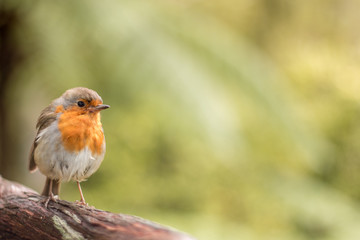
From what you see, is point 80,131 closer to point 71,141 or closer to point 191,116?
point 71,141

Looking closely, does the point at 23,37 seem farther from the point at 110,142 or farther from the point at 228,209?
the point at 228,209

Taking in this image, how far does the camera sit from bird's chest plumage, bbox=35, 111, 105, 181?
1.52 m

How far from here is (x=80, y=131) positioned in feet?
5.00

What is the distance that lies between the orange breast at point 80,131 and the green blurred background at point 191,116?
4.61ft

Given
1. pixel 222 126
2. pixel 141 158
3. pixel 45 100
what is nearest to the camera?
pixel 222 126

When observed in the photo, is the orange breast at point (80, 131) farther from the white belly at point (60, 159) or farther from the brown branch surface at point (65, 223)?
the brown branch surface at point (65, 223)

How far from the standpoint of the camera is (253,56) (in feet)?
14.1

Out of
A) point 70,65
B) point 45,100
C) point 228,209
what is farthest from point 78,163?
point 228,209

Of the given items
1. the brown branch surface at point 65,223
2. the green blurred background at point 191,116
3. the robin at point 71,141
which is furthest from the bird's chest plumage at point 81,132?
the green blurred background at point 191,116

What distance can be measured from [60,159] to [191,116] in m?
1.61

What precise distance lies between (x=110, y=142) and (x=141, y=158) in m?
0.31

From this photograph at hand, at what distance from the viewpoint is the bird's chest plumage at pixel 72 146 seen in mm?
1521

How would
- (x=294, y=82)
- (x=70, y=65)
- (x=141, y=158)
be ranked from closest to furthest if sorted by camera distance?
(x=70, y=65) → (x=141, y=158) → (x=294, y=82)

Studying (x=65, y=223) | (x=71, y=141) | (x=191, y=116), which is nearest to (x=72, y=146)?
(x=71, y=141)
